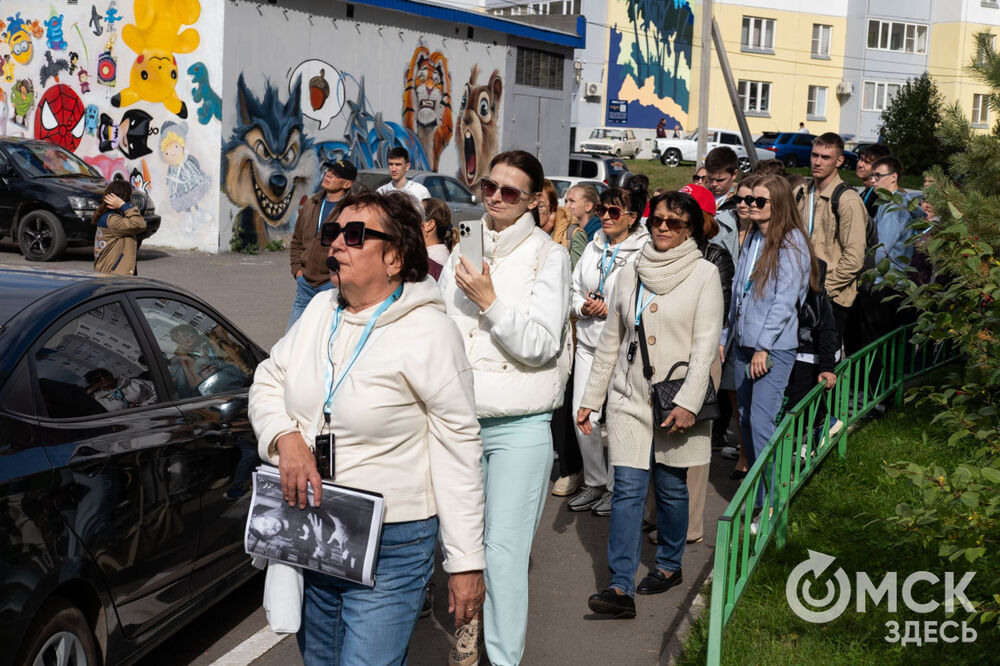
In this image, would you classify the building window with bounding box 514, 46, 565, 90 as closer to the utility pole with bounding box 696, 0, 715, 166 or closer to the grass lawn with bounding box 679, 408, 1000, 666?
the utility pole with bounding box 696, 0, 715, 166

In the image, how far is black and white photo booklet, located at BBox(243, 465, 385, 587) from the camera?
9.94 feet

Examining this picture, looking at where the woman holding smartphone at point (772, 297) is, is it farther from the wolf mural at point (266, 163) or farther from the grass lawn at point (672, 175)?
the grass lawn at point (672, 175)

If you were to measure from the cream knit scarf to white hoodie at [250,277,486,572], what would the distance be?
2.28 m

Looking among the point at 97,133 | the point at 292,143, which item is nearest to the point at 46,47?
the point at 97,133

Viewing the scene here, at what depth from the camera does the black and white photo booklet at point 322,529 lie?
3.03 meters

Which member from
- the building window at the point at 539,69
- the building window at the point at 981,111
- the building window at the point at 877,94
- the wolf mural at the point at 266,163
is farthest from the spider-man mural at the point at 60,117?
the building window at the point at 877,94

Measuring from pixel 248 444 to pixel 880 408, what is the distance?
205 inches

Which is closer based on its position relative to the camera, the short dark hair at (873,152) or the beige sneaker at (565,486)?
the beige sneaker at (565,486)

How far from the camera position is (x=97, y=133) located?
22.0m

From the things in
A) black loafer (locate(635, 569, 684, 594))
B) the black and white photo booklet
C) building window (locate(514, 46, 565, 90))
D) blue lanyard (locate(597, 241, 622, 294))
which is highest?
building window (locate(514, 46, 565, 90))

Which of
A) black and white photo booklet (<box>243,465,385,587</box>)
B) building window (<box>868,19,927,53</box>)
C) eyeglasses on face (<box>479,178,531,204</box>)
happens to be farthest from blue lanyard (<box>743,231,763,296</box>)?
building window (<box>868,19,927,53</box>)

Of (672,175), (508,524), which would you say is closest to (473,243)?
(508,524)

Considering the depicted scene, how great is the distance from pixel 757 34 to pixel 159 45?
41.2 metres

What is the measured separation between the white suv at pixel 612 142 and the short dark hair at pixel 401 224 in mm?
44428
